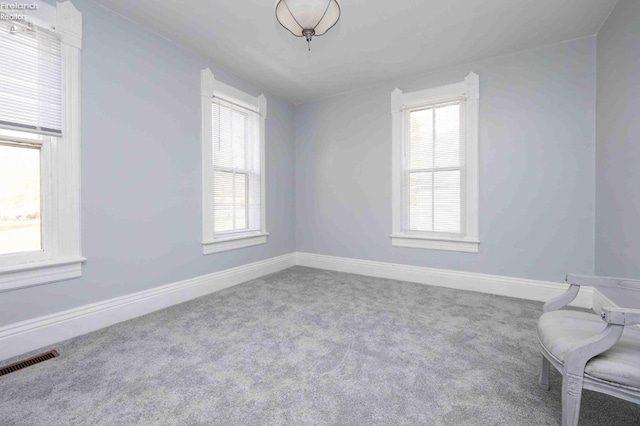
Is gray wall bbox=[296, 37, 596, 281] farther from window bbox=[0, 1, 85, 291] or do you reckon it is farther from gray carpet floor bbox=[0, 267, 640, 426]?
window bbox=[0, 1, 85, 291]

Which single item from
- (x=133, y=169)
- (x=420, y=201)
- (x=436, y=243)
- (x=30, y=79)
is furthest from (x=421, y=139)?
(x=30, y=79)

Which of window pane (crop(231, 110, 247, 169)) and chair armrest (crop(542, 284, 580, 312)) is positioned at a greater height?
window pane (crop(231, 110, 247, 169))

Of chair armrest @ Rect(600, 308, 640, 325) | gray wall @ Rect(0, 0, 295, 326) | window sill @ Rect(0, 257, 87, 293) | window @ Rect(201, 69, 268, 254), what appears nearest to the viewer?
chair armrest @ Rect(600, 308, 640, 325)

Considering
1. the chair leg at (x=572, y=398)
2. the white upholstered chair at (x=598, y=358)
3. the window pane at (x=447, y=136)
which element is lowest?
the chair leg at (x=572, y=398)

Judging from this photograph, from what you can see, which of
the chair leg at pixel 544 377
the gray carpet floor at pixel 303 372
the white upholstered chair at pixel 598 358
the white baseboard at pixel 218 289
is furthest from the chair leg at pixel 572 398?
the white baseboard at pixel 218 289

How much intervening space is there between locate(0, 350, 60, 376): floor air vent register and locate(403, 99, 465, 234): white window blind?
3.83 metres

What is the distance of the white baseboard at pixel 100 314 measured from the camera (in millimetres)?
2072

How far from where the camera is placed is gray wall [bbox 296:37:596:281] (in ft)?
9.81

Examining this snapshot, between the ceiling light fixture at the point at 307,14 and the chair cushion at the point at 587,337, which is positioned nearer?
the chair cushion at the point at 587,337

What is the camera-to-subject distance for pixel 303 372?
182 cm

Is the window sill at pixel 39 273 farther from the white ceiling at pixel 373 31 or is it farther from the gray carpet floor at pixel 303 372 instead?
the white ceiling at pixel 373 31

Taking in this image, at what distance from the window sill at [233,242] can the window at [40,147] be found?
1263mm

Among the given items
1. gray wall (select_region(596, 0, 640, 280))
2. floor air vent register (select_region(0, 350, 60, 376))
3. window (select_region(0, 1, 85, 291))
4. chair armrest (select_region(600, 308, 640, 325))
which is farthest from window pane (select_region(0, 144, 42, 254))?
gray wall (select_region(596, 0, 640, 280))

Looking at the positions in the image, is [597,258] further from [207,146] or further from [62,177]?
[62,177]
